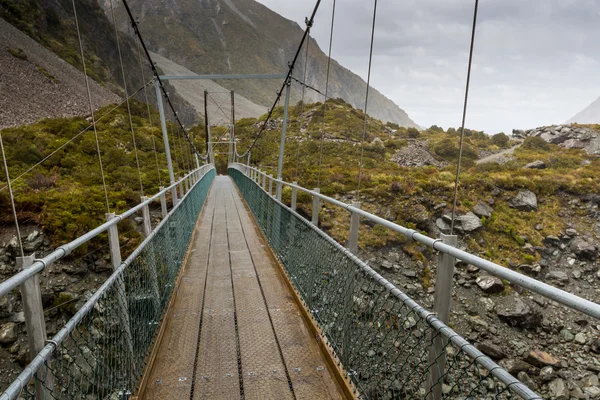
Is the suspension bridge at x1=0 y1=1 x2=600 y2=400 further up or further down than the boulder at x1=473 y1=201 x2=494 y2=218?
further up

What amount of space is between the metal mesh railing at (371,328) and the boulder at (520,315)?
352 inches

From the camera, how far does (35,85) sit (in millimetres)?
26000

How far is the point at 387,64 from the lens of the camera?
7016mm

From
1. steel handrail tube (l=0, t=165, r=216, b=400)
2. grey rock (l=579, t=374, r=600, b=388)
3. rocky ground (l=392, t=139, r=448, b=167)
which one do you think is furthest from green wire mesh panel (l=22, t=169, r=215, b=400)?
rocky ground (l=392, t=139, r=448, b=167)

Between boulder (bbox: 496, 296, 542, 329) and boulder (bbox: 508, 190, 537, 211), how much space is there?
26.0 feet

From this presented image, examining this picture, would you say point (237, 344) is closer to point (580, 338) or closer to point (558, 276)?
point (580, 338)

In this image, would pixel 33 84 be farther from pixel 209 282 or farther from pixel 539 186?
pixel 539 186

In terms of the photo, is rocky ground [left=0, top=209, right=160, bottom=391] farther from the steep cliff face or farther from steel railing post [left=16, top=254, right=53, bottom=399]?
the steep cliff face

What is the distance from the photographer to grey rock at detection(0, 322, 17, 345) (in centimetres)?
584

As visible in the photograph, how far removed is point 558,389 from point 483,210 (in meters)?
9.15

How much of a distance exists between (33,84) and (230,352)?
31933mm

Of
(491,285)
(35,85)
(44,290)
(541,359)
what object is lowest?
(541,359)

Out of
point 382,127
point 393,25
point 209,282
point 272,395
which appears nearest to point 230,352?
point 272,395

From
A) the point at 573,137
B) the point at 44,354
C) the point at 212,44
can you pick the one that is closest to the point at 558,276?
the point at 44,354
